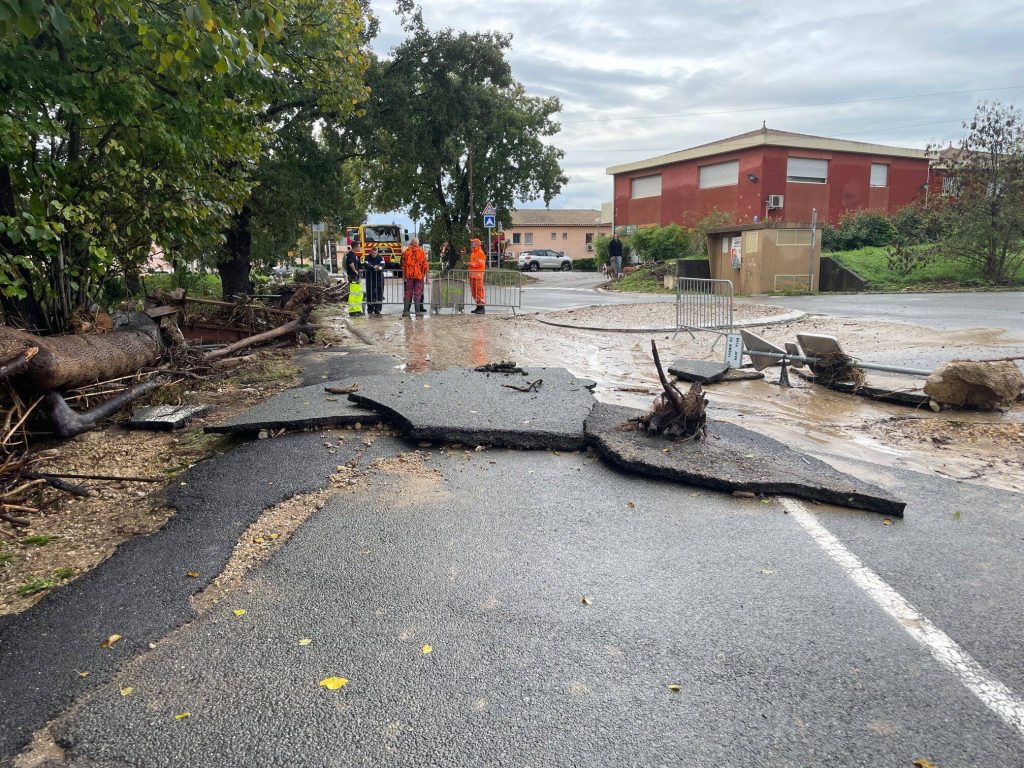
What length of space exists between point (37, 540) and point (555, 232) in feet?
290

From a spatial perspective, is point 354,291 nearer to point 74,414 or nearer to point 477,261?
point 477,261

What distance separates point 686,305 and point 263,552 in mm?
11514

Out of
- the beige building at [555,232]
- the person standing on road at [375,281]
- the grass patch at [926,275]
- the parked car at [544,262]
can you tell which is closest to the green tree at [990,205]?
the grass patch at [926,275]

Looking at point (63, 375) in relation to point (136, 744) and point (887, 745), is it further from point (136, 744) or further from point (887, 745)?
point (887, 745)

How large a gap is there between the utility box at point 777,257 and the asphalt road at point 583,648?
21947 millimetres

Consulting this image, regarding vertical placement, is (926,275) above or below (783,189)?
below

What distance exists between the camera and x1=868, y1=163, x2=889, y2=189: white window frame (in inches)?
1811

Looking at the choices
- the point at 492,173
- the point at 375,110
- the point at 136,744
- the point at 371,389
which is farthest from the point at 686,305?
the point at 492,173

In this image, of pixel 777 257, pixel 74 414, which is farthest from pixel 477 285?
pixel 74 414

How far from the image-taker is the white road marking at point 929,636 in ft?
9.30

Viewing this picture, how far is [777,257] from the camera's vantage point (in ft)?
85.0

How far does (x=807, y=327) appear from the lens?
15.7 m

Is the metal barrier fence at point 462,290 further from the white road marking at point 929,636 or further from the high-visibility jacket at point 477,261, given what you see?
the white road marking at point 929,636

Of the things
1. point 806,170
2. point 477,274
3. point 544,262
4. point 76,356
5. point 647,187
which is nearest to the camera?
point 76,356
